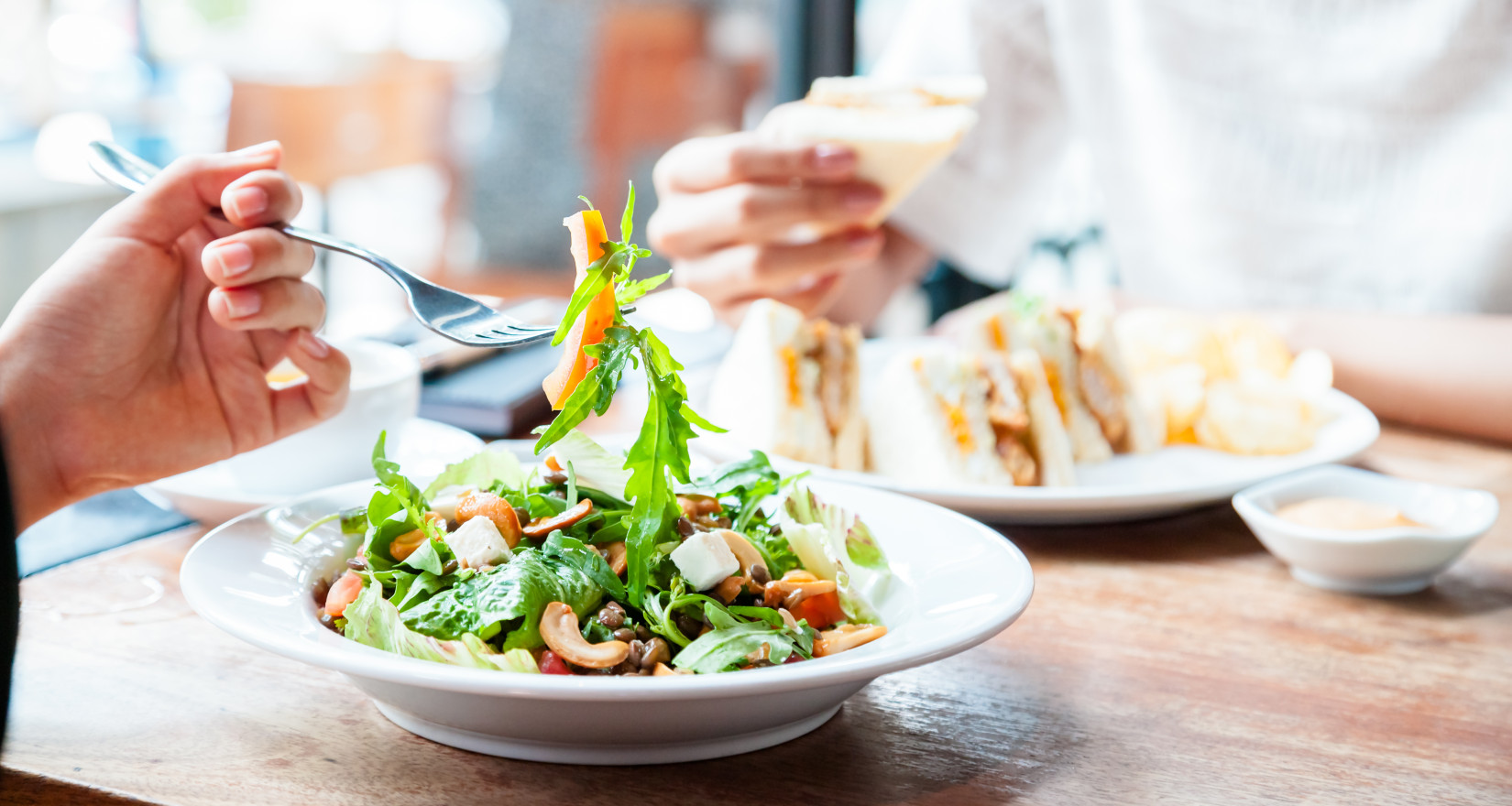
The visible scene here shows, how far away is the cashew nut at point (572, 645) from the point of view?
3.18 feet

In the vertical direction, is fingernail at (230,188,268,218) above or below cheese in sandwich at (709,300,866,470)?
above

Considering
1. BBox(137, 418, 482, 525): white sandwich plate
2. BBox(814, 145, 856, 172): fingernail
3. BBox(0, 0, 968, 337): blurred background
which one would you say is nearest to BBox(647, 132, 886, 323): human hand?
BBox(814, 145, 856, 172): fingernail

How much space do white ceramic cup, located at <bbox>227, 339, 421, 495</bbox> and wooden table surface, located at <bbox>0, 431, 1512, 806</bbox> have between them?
17 centimetres

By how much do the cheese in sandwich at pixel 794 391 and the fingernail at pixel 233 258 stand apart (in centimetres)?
79

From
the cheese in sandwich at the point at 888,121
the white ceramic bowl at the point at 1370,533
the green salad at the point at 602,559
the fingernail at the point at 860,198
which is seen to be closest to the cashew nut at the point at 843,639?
the green salad at the point at 602,559

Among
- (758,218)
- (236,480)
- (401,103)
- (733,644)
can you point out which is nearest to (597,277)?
(733,644)

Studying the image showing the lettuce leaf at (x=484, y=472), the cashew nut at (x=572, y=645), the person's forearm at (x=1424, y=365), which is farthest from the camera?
the person's forearm at (x=1424, y=365)

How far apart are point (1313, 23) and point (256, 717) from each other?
9.81 feet

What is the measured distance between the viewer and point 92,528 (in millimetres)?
1683

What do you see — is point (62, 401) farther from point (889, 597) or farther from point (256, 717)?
point (889, 597)

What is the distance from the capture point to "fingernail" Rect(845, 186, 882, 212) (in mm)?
2438

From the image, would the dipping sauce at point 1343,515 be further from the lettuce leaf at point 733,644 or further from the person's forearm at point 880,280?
the person's forearm at point 880,280

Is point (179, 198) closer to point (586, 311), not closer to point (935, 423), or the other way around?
point (586, 311)

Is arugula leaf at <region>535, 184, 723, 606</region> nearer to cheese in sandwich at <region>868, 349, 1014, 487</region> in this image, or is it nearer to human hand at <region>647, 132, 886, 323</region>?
cheese in sandwich at <region>868, 349, 1014, 487</region>
